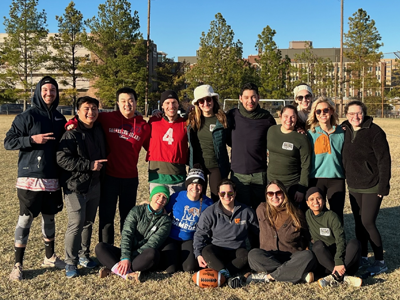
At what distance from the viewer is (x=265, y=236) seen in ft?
13.9

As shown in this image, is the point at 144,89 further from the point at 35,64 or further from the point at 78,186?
the point at 78,186

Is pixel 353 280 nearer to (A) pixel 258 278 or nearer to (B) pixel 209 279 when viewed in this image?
(A) pixel 258 278

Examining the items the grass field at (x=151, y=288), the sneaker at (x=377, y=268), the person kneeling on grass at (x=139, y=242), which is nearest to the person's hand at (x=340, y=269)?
the grass field at (x=151, y=288)

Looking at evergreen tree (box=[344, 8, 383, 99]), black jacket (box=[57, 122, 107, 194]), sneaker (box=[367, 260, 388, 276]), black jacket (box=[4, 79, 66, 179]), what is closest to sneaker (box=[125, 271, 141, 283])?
black jacket (box=[57, 122, 107, 194])

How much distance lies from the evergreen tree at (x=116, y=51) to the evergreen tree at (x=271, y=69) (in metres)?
13.1

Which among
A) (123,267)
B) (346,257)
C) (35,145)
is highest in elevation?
(35,145)

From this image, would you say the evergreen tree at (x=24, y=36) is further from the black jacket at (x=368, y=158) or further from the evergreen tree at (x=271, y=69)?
the black jacket at (x=368, y=158)

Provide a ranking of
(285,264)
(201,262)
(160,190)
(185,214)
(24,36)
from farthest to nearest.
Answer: (24,36) < (185,214) < (160,190) < (201,262) < (285,264)

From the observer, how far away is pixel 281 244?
416 centimetres

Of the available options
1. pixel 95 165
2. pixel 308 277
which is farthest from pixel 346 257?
pixel 95 165

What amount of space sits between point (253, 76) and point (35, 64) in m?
22.9

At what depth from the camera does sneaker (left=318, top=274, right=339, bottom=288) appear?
3787mm

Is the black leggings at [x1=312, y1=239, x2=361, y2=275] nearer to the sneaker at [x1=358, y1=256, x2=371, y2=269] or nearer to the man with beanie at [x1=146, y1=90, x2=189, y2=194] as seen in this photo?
the sneaker at [x1=358, y1=256, x2=371, y2=269]

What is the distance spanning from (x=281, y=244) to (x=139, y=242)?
1596 millimetres
